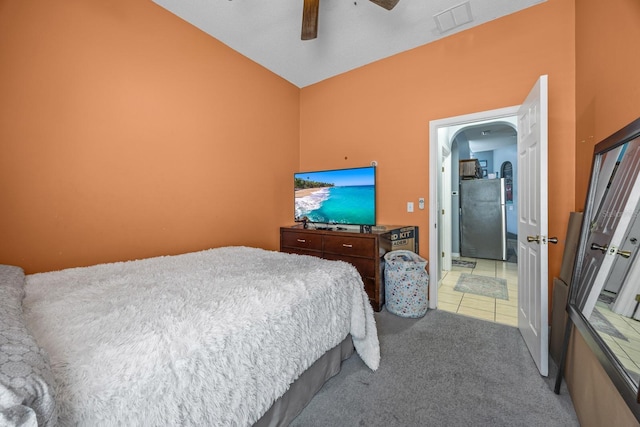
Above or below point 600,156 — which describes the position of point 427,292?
below

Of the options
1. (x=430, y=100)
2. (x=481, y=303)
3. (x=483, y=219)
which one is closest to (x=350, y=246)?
(x=481, y=303)

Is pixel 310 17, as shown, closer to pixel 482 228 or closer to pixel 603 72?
pixel 603 72

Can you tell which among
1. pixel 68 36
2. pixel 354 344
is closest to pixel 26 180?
pixel 68 36

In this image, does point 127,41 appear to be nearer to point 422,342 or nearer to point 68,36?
point 68,36

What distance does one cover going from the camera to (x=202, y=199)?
102 inches

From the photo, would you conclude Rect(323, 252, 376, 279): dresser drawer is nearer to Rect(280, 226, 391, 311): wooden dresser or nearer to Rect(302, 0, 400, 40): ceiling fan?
Rect(280, 226, 391, 311): wooden dresser

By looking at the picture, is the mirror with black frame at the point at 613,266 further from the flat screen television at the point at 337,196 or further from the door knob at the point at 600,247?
the flat screen television at the point at 337,196

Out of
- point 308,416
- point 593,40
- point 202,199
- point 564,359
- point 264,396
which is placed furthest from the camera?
point 202,199

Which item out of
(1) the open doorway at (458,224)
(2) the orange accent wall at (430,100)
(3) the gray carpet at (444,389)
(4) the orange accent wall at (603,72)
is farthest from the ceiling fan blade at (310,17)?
(3) the gray carpet at (444,389)

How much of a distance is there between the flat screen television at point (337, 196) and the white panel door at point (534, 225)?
4.34 ft

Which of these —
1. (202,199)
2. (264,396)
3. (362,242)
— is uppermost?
(202,199)

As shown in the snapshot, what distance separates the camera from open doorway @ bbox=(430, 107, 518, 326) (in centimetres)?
269

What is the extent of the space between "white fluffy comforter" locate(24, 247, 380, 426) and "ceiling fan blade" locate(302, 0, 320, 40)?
1824 millimetres

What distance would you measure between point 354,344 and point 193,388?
1.26 meters
